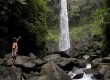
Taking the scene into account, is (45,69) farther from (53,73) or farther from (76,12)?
(76,12)

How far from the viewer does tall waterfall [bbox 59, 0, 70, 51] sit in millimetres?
32875

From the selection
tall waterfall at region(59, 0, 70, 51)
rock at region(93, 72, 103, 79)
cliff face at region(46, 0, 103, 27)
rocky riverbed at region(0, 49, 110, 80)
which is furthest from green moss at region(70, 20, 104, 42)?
rock at region(93, 72, 103, 79)

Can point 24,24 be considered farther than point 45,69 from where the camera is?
Yes

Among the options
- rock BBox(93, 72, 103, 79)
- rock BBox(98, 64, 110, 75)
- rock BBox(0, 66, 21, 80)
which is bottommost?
rock BBox(93, 72, 103, 79)

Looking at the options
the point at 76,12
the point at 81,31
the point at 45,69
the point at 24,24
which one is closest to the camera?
the point at 45,69

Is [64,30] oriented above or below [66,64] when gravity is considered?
above

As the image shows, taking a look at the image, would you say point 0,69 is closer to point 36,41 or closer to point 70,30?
point 36,41

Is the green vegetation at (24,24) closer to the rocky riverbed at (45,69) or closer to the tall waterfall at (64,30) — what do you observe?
the rocky riverbed at (45,69)

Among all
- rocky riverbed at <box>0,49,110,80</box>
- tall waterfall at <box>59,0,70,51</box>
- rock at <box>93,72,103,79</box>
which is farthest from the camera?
tall waterfall at <box>59,0,70,51</box>

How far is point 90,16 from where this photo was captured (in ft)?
119

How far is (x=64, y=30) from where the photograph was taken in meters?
34.2

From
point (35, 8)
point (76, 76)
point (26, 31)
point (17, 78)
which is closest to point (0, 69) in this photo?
point (17, 78)

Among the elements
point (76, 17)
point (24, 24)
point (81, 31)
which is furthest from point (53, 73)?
point (76, 17)

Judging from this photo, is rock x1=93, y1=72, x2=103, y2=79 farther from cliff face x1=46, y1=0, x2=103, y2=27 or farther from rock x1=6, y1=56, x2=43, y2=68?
cliff face x1=46, y1=0, x2=103, y2=27
